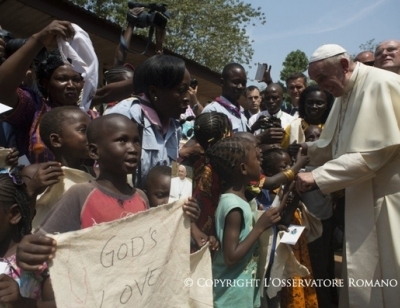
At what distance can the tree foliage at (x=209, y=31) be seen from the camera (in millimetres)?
24953

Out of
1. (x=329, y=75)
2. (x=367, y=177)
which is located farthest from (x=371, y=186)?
(x=329, y=75)

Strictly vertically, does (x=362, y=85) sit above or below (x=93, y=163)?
above

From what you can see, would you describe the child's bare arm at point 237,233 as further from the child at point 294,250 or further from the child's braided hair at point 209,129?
the child at point 294,250

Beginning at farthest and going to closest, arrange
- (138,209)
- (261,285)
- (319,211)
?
1. (319,211)
2. (261,285)
3. (138,209)

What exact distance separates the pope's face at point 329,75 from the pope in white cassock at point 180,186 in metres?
1.77

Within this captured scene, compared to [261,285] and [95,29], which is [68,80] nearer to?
[261,285]

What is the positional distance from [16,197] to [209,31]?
24.7 m

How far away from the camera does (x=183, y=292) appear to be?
8.20 ft

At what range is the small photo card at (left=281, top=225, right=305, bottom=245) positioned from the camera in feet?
11.7

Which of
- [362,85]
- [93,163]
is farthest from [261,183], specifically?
[93,163]

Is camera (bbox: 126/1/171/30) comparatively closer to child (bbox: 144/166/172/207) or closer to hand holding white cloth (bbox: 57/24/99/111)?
hand holding white cloth (bbox: 57/24/99/111)

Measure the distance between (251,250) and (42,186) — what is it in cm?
148

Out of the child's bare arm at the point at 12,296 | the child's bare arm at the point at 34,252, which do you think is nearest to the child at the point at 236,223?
the child's bare arm at the point at 12,296

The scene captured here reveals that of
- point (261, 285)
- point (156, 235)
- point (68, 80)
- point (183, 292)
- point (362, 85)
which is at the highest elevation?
point (362, 85)
